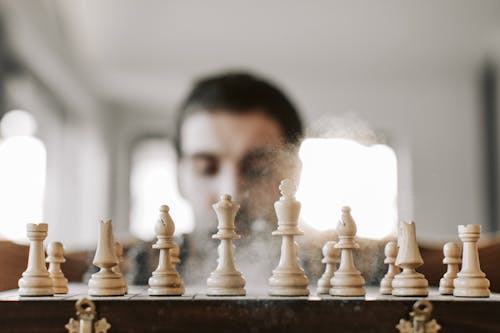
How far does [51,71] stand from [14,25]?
0.85 meters

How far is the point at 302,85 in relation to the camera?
4820 millimetres

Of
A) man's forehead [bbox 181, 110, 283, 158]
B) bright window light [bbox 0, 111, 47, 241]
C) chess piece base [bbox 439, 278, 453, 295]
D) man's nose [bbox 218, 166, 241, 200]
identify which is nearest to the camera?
chess piece base [bbox 439, 278, 453, 295]

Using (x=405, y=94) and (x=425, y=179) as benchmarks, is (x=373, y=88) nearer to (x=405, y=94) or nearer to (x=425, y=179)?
(x=405, y=94)

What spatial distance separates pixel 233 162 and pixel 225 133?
31 centimetres

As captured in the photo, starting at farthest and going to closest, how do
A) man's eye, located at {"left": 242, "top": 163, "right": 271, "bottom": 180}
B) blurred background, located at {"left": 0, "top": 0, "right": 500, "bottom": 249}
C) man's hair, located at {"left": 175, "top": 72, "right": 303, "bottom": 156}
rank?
blurred background, located at {"left": 0, "top": 0, "right": 500, "bottom": 249} < man's hair, located at {"left": 175, "top": 72, "right": 303, "bottom": 156} < man's eye, located at {"left": 242, "top": 163, "right": 271, "bottom": 180}

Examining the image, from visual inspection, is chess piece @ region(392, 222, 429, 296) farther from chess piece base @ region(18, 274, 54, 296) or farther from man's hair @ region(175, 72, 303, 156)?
man's hair @ region(175, 72, 303, 156)

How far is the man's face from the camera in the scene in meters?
1.13

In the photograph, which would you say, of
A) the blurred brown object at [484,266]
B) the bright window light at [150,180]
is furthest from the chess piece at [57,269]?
the bright window light at [150,180]

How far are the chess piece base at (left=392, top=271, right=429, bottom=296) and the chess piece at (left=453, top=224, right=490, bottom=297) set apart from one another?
48mm

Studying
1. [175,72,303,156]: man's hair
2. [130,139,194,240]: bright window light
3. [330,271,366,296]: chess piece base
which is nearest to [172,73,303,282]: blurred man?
[175,72,303,156]: man's hair

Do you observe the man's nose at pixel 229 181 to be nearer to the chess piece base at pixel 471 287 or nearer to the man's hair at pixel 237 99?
the man's hair at pixel 237 99

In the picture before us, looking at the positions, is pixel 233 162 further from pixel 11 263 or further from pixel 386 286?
pixel 386 286

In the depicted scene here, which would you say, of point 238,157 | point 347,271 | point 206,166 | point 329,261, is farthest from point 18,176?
point 347,271

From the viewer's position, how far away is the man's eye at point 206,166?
1.84 m
